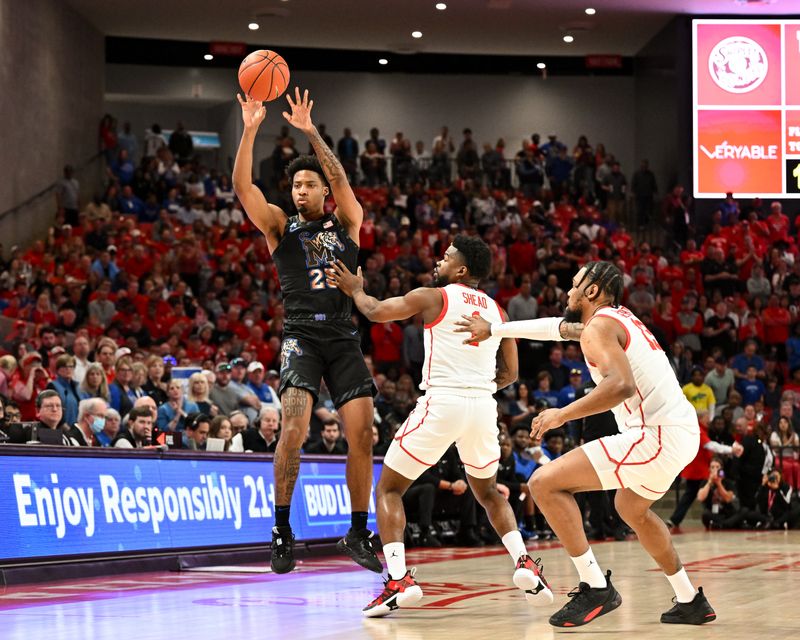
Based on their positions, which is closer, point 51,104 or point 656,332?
point 656,332

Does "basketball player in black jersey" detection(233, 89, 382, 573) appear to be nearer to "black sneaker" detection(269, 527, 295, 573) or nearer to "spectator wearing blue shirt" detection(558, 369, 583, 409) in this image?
"black sneaker" detection(269, 527, 295, 573)

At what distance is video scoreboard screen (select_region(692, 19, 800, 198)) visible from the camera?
82.4 ft

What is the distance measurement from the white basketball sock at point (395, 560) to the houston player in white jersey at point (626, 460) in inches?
35.6

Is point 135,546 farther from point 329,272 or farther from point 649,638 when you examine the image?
point 649,638

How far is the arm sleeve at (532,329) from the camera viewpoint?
6551 millimetres

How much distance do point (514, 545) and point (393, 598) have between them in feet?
2.68

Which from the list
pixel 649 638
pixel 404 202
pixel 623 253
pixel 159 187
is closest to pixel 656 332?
→ pixel 623 253

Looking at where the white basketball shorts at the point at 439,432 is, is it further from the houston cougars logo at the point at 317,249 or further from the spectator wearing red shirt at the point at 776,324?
the spectator wearing red shirt at the point at 776,324

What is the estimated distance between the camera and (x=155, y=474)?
9.87m

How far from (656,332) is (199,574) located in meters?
11.6

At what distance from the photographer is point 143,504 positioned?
32.0ft

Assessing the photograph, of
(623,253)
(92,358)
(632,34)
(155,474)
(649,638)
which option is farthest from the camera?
(632,34)

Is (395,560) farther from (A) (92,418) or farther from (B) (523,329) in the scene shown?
(A) (92,418)

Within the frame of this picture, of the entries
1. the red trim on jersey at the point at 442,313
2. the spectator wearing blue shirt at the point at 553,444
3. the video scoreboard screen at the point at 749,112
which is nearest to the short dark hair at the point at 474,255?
the red trim on jersey at the point at 442,313
